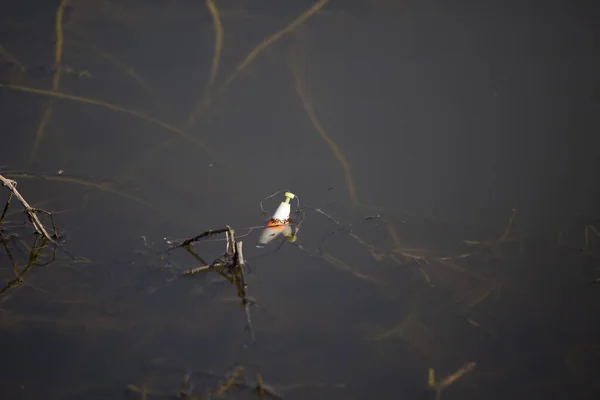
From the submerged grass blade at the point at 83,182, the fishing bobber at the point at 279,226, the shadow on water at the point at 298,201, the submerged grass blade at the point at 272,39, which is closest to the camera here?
the shadow on water at the point at 298,201

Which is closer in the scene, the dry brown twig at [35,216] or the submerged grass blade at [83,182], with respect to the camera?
the dry brown twig at [35,216]

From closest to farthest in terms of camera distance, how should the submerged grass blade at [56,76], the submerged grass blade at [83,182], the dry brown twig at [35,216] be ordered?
the dry brown twig at [35,216]
the submerged grass blade at [83,182]
the submerged grass blade at [56,76]

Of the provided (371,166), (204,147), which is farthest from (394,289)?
(204,147)

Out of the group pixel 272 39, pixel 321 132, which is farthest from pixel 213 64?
pixel 321 132

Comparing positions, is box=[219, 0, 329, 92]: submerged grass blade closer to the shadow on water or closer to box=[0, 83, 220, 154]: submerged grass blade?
the shadow on water

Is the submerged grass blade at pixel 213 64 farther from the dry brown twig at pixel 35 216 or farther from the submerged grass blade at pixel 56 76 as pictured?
the dry brown twig at pixel 35 216

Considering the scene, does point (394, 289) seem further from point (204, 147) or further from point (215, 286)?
point (204, 147)

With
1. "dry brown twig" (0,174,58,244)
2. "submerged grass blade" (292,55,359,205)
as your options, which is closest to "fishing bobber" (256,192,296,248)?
"submerged grass blade" (292,55,359,205)

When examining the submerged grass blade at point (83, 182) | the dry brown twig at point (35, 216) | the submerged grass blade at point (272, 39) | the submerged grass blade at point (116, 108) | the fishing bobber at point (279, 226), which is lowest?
the fishing bobber at point (279, 226)

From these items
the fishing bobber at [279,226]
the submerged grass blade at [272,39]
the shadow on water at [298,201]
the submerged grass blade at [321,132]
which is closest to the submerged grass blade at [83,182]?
the shadow on water at [298,201]
